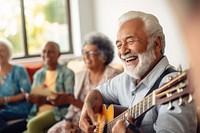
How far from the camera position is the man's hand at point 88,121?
175 centimetres

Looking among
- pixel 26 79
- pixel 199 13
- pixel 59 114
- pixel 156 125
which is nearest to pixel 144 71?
pixel 156 125

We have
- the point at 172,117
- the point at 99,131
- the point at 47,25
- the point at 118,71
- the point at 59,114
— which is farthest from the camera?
the point at 47,25

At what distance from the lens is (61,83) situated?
116 inches

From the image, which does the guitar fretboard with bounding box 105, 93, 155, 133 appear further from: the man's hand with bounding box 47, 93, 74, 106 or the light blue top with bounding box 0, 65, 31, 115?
the light blue top with bounding box 0, 65, 31, 115

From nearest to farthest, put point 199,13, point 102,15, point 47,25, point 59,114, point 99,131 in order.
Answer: point 199,13 → point 99,131 → point 59,114 → point 102,15 → point 47,25

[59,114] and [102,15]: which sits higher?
[102,15]

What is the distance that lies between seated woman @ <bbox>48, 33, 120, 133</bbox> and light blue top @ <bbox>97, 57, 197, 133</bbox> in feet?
2.39

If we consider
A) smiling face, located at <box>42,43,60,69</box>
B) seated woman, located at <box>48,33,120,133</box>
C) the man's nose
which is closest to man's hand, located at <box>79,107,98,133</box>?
the man's nose

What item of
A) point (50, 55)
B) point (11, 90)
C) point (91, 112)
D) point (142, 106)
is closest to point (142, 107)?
point (142, 106)

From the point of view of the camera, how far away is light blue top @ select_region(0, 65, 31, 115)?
3068 millimetres

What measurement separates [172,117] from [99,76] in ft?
4.52

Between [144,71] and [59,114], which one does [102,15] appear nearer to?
[59,114]

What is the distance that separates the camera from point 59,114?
2.79m

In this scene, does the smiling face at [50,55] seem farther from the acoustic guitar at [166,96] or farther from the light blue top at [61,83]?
the acoustic guitar at [166,96]
